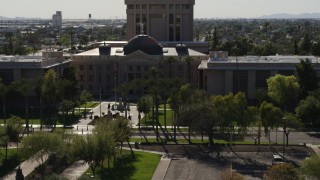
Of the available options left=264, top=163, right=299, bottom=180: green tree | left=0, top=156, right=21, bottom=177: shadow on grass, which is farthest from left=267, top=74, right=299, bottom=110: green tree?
left=264, top=163, right=299, bottom=180: green tree

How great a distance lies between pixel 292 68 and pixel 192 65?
2757 cm

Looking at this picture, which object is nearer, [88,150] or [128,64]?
[88,150]

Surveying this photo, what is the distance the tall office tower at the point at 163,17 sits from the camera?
16238 cm

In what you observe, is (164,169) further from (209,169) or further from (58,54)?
(58,54)

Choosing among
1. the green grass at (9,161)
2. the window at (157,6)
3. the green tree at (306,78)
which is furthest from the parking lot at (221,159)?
the window at (157,6)

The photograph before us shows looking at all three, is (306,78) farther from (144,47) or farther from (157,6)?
(157,6)

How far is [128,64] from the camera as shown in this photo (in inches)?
5207

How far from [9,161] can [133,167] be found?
46.6 feet

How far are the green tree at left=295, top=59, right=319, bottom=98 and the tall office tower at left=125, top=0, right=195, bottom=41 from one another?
6578 centimetres

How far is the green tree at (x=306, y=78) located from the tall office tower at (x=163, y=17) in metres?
65.8

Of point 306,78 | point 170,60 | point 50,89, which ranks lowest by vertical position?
point 50,89

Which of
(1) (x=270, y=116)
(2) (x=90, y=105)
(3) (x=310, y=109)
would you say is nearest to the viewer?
(1) (x=270, y=116)

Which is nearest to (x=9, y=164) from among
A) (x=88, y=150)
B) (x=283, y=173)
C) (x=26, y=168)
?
(x=26, y=168)

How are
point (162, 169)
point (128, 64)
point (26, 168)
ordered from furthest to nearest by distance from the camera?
1. point (128, 64)
2. point (162, 169)
3. point (26, 168)
